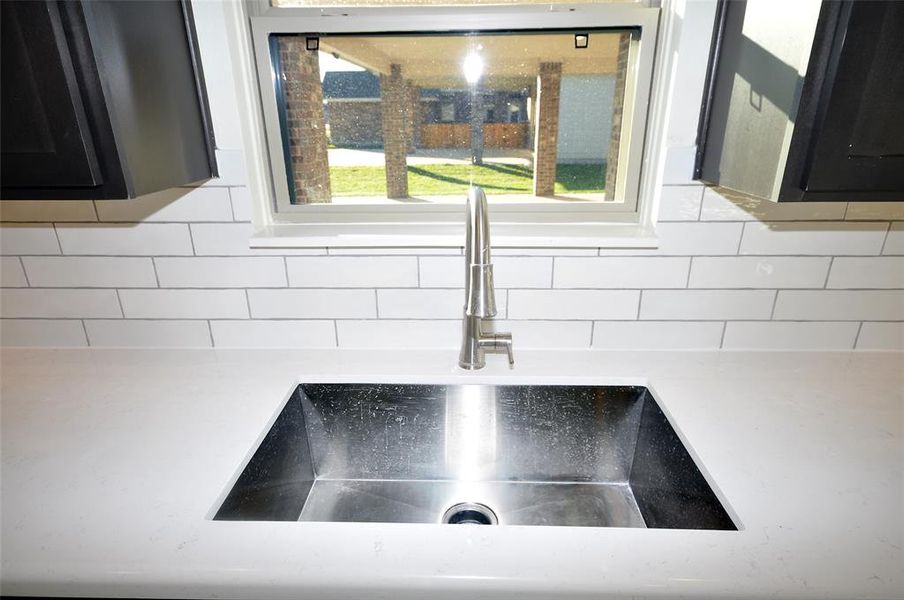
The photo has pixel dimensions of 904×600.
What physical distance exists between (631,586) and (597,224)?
731 millimetres

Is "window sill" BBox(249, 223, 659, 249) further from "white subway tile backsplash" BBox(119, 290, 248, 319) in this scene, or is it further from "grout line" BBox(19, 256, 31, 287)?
"grout line" BBox(19, 256, 31, 287)

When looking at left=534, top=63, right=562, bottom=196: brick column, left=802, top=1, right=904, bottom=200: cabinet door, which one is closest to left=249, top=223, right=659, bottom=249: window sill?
left=534, top=63, right=562, bottom=196: brick column

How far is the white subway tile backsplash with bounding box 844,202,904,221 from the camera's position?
34.7 inches

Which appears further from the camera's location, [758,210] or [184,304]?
[184,304]

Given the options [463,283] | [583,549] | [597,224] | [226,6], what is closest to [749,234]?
[597,224]

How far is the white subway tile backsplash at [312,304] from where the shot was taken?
1.00 metres

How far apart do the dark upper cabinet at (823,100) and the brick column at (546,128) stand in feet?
1.12

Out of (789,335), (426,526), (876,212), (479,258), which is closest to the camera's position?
(426,526)

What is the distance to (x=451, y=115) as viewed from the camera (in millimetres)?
964

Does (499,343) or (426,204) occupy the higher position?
(426,204)

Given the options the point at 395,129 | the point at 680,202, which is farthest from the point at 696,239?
the point at 395,129

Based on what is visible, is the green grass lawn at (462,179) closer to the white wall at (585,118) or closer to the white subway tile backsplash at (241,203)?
the white wall at (585,118)

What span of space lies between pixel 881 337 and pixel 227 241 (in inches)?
57.8

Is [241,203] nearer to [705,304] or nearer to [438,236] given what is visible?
[438,236]
